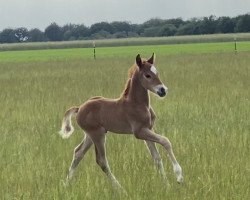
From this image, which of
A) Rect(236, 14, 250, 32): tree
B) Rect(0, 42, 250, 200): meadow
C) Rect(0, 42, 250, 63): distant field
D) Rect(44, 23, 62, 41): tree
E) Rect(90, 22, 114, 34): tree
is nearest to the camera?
Rect(0, 42, 250, 200): meadow

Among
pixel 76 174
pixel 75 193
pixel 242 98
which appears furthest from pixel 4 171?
pixel 242 98

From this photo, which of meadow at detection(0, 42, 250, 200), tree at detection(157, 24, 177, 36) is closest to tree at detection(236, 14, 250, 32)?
tree at detection(157, 24, 177, 36)

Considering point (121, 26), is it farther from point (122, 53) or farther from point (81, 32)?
point (122, 53)

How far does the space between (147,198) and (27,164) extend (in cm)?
228

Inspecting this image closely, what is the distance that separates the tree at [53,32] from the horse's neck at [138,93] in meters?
150

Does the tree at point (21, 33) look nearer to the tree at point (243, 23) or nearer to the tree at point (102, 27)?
the tree at point (102, 27)

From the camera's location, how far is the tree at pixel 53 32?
154 metres

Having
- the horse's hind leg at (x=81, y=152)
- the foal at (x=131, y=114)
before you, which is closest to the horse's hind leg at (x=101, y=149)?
the foal at (x=131, y=114)

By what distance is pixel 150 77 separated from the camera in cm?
523

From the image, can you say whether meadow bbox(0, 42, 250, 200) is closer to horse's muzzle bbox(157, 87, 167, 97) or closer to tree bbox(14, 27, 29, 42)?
horse's muzzle bbox(157, 87, 167, 97)

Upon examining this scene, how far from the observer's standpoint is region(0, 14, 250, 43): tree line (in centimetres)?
10575

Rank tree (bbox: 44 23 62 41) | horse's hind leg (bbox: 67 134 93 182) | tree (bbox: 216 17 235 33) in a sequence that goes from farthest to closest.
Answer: tree (bbox: 44 23 62 41) → tree (bbox: 216 17 235 33) → horse's hind leg (bbox: 67 134 93 182)

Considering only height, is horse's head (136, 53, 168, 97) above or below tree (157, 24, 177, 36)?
above

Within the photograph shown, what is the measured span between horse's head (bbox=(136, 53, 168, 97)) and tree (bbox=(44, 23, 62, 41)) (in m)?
150
